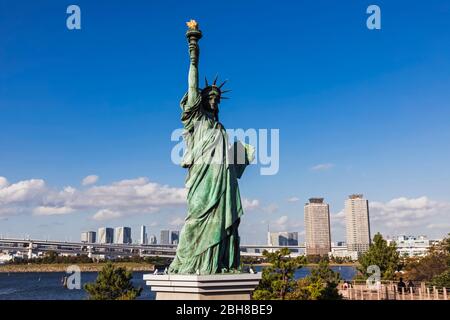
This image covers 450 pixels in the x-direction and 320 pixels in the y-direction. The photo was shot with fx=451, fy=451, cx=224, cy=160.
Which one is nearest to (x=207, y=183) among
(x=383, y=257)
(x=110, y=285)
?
(x=110, y=285)

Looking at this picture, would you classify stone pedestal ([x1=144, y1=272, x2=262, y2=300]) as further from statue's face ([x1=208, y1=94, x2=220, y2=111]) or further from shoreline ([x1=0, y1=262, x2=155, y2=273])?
shoreline ([x1=0, y1=262, x2=155, y2=273])

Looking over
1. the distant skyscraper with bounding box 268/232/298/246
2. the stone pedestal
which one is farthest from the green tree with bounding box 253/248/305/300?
the distant skyscraper with bounding box 268/232/298/246

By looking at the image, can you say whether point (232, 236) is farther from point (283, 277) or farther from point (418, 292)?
point (418, 292)

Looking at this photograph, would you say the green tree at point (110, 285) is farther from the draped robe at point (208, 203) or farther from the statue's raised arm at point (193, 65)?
the statue's raised arm at point (193, 65)

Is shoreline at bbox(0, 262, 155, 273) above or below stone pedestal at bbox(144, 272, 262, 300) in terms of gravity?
below

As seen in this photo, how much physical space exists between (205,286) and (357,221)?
136899 millimetres

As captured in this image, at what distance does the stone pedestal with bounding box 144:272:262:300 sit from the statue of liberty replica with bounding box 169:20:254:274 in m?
0.65

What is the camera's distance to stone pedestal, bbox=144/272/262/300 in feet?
33.3

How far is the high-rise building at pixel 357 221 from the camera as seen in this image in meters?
139

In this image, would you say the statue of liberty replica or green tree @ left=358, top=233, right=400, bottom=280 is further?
green tree @ left=358, top=233, right=400, bottom=280

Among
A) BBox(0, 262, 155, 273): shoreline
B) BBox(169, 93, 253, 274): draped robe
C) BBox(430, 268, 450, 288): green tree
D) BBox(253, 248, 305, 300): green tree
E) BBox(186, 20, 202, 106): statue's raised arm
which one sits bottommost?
BBox(0, 262, 155, 273): shoreline

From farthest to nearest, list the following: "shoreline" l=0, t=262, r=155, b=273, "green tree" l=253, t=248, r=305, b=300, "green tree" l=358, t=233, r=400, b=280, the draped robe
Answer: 1. "shoreline" l=0, t=262, r=155, b=273
2. "green tree" l=358, t=233, r=400, b=280
3. "green tree" l=253, t=248, r=305, b=300
4. the draped robe

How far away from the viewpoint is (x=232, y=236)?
11.6 meters
